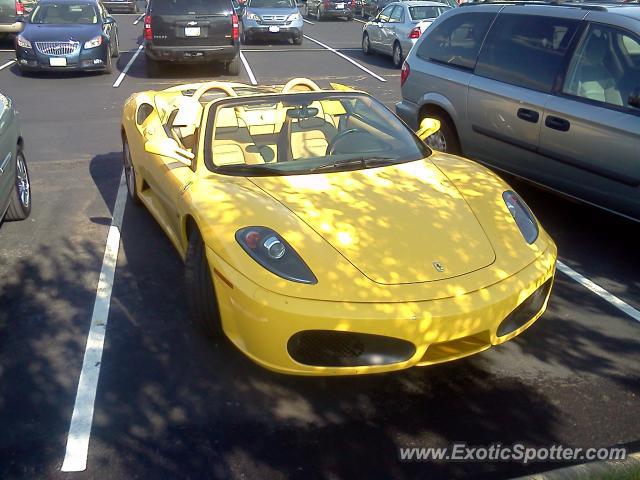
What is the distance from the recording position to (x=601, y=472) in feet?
8.75

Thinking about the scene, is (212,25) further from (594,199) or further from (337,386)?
(337,386)

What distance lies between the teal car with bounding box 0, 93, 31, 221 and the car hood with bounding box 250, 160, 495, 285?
2.22 m

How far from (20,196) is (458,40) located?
4.29m

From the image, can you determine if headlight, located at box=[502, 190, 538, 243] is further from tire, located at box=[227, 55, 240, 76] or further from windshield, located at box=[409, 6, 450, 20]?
windshield, located at box=[409, 6, 450, 20]

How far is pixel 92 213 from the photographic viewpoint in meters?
6.30

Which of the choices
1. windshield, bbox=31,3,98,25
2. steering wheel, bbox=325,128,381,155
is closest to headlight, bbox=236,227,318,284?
steering wheel, bbox=325,128,381,155

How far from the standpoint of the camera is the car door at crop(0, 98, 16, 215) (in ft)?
17.3

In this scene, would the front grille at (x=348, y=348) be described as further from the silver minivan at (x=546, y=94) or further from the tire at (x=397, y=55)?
the tire at (x=397, y=55)

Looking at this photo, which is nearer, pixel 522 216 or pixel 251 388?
pixel 251 388

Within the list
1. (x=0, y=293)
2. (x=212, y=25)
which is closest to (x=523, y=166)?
(x=0, y=293)

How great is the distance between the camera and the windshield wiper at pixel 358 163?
4473 mm

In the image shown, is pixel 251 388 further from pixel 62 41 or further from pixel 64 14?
pixel 64 14

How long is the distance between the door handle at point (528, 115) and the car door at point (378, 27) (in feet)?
37.2

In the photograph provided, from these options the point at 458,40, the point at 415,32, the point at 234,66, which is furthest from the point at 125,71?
the point at 458,40
